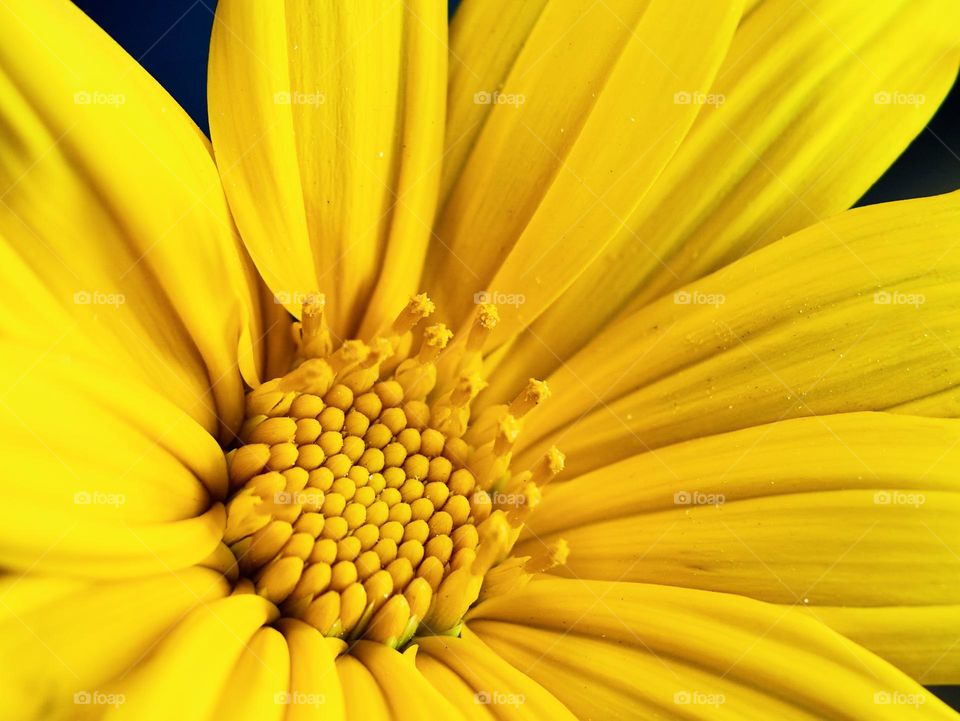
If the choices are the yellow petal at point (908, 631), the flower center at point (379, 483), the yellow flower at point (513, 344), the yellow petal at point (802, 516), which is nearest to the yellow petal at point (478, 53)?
the yellow flower at point (513, 344)

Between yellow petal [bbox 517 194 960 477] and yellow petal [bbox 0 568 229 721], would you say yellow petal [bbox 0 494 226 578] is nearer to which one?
yellow petal [bbox 0 568 229 721]

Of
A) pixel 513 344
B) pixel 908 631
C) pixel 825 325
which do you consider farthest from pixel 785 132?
pixel 908 631

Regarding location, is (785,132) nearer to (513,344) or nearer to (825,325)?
(825,325)

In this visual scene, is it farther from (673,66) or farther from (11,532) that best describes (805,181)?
(11,532)

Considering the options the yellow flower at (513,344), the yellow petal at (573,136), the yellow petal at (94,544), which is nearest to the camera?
the yellow petal at (94,544)

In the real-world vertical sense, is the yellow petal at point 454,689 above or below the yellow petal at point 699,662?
below

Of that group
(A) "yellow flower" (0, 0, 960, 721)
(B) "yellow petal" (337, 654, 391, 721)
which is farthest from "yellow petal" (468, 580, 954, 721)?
(B) "yellow petal" (337, 654, 391, 721)

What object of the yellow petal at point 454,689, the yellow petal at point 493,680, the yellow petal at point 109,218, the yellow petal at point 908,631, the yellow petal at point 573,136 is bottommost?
the yellow petal at point 454,689

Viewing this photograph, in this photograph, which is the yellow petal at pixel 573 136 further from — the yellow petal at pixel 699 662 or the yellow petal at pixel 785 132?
the yellow petal at pixel 699 662
